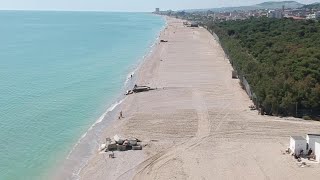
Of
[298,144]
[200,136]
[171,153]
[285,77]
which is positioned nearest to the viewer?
[298,144]

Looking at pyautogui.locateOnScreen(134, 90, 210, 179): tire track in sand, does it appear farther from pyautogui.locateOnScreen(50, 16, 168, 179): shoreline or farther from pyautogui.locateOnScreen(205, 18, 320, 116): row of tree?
pyautogui.locateOnScreen(205, 18, 320, 116): row of tree

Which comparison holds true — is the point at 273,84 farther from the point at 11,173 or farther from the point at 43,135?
the point at 11,173

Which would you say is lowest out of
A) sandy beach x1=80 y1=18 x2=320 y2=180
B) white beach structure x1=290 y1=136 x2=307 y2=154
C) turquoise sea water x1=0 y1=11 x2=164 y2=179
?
turquoise sea water x1=0 y1=11 x2=164 y2=179

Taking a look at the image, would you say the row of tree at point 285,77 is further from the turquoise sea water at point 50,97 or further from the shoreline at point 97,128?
the turquoise sea water at point 50,97

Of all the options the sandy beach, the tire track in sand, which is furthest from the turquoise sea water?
the tire track in sand

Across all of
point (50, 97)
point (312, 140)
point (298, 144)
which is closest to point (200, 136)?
point (298, 144)

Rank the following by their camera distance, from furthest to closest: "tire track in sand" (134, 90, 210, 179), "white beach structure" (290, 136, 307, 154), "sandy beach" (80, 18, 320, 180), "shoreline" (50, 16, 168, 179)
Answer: "white beach structure" (290, 136, 307, 154) < "shoreline" (50, 16, 168, 179) < "tire track in sand" (134, 90, 210, 179) < "sandy beach" (80, 18, 320, 180)

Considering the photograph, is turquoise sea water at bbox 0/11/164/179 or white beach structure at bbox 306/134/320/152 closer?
white beach structure at bbox 306/134/320/152

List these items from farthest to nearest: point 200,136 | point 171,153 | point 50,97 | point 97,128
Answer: point 50,97
point 97,128
point 200,136
point 171,153

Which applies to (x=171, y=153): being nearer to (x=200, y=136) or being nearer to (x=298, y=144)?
(x=200, y=136)

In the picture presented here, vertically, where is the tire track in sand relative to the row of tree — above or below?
below
